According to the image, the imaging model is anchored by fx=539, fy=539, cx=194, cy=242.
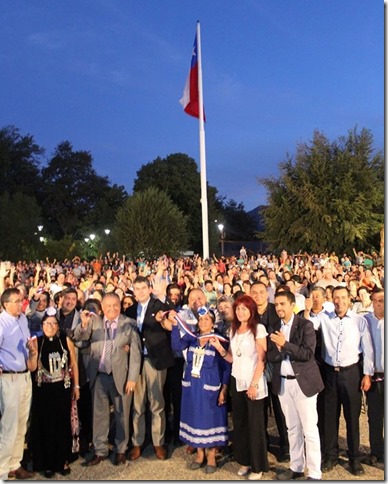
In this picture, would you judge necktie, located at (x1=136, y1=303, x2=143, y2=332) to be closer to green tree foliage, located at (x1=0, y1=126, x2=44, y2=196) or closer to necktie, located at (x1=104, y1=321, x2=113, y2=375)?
necktie, located at (x1=104, y1=321, x2=113, y2=375)

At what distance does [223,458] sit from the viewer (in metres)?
Answer: 5.93

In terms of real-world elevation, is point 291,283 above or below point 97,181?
below

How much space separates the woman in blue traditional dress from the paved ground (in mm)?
140

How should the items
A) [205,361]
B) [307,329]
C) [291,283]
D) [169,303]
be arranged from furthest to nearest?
[291,283]
[169,303]
[205,361]
[307,329]

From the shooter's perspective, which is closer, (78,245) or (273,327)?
(273,327)

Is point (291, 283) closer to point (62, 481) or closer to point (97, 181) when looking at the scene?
point (62, 481)

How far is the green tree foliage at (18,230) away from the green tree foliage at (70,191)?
18341mm

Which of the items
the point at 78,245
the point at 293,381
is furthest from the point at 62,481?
the point at 78,245

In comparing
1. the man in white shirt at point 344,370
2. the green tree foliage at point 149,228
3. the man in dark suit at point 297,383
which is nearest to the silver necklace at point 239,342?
the man in dark suit at point 297,383

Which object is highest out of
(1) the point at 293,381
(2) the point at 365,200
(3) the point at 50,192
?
(3) the point at 50,192

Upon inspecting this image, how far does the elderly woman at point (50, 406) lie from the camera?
564cm

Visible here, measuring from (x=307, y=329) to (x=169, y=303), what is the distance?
7.80 feet

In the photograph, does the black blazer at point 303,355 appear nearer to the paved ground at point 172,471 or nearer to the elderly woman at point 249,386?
the elderly woman at point 249,386

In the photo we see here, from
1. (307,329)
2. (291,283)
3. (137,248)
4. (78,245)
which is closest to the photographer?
(307,329)
